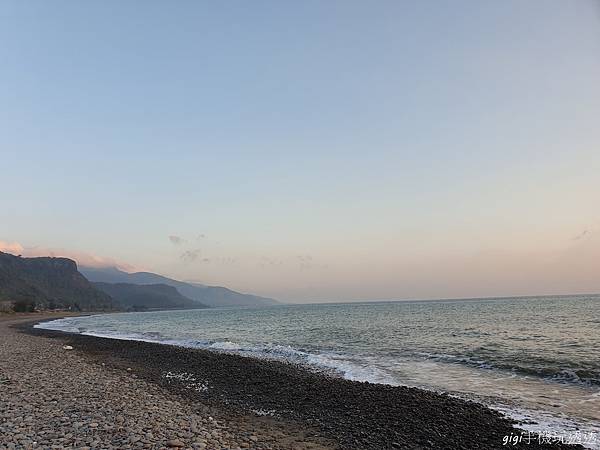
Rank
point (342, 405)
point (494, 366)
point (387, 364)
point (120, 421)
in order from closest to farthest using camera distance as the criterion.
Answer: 1. point (120, 421)
2. point (342, 405)
3. point (494, 366)
4. point (387, 364)

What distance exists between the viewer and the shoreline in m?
10.1

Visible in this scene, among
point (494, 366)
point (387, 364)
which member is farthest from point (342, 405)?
point (494, 366)

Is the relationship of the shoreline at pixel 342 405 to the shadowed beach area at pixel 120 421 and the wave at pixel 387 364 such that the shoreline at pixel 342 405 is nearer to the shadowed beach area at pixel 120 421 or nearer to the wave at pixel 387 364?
the shadowed beach area at pixel 120 421

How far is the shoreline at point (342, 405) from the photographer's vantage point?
10.1m

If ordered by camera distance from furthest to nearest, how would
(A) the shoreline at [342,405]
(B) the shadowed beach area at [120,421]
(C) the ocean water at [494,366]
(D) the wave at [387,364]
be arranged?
(D) the wave at [387,364] → (C) the ocean water at [494,366] → (A) the shoreline at [342,405] → (B) the shadowed beach area at [120,421]

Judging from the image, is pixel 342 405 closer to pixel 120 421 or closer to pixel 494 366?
pixel 120 421

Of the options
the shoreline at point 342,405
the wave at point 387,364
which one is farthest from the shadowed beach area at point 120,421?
the wave at point 387,364

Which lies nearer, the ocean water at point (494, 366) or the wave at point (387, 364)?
the ocean water at point (494, 366)

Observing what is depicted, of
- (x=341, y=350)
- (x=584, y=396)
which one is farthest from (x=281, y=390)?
(x=341, y=350)

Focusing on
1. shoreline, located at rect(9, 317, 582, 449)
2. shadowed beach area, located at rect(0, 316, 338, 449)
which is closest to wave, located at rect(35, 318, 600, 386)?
shoreline, located at rect(9, 317, 582, 449)

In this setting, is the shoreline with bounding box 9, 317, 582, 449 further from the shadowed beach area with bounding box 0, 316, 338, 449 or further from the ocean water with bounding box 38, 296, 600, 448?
the ocean water with bounding box 38, 296, 600, 448

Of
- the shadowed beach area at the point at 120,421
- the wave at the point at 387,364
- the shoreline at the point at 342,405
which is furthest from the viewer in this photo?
the wave at the point at 387,364

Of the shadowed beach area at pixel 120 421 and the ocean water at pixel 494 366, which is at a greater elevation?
the shadowed beach area at pixel 120 421

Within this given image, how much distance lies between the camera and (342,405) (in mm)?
13062
